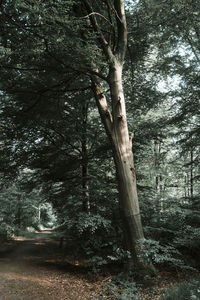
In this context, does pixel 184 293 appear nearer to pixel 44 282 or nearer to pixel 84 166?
pixel 44 282

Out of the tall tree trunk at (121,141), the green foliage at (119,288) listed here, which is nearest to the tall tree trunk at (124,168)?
the tall tree trunk at (121,141)

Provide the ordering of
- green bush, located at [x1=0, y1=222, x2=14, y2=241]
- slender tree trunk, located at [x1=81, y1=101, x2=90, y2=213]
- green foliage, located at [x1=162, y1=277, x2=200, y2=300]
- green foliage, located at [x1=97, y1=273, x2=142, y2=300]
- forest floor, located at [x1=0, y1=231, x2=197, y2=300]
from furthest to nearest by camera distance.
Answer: green bush, located at [x1=0, y1=222, x2=14, y2=241] → slender tree trunk, located at [x1=81, y1=101, x2=90, y2=213] → forest floor, located at [x1=0, y1=231, x2=197, y2=300] → green foliage, located at [x1=97, y1=273, x2=142, y2=300] → green foliage, located at [x1=162, y1=277, x2=200, y2=300]

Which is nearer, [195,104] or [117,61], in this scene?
[117,61]

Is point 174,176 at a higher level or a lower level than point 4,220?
higher

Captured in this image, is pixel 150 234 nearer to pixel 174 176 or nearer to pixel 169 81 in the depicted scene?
pixel 169 81

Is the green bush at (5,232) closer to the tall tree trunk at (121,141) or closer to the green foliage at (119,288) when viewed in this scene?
the green foliage at (119,288)

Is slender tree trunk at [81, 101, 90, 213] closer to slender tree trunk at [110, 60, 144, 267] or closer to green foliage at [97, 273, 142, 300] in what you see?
slender tree trunk at [110, 60, 144, 267]

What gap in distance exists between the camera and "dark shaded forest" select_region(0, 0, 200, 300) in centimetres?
452

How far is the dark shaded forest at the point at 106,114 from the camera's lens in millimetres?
4523

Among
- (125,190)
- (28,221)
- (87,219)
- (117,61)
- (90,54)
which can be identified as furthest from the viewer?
(28,221)

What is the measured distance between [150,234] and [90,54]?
5.32m

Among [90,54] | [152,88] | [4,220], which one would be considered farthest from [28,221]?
[90,54]

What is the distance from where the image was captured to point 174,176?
56.0ft

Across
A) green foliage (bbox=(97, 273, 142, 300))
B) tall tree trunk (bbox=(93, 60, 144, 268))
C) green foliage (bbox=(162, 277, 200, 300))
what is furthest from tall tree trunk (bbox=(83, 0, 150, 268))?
green foliage (bbox=(162, 277, 200, 300))
